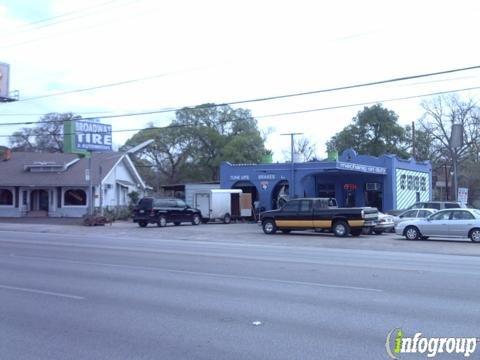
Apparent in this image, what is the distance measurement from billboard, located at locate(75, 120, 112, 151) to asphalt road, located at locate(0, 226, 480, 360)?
26.2 m

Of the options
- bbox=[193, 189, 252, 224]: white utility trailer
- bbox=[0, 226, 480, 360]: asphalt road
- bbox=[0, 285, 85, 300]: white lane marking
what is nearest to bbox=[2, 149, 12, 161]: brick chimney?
bbox=[193, 189, 252, 224]: white utility trailer

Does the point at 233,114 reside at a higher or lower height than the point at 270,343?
higher

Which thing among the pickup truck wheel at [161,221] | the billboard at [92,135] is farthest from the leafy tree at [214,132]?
the pickup truck wheel at [161,221]

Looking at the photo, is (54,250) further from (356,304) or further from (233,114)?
(233,114)

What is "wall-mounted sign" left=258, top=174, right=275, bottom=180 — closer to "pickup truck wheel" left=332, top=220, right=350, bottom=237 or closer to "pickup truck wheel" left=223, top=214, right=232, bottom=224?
"pickup truck wheel" left=223, top=214, right=232, bottom=224

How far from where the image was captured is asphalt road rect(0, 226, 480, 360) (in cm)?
683

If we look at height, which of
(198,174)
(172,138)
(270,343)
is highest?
(172,138)

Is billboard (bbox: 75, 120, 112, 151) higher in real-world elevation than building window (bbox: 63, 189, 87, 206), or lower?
higher

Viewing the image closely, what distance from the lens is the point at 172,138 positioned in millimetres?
69562

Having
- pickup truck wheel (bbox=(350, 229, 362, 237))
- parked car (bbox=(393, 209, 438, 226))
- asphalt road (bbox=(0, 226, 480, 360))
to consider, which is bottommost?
asphalt road (bbox=(0, 226, 480, 360))

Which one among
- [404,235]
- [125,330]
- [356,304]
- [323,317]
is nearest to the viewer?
[125,330]

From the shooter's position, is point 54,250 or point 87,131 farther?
point 87,131

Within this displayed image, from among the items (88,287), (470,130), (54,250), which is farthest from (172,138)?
(88,287)

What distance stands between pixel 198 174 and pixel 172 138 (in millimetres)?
5258
